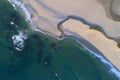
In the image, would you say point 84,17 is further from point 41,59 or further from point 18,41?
point 18,41

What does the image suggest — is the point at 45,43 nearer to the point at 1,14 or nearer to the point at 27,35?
the point at 27,35

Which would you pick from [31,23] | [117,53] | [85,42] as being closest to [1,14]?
[31,23]

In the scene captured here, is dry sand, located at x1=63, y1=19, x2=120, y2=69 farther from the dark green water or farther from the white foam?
the white foam

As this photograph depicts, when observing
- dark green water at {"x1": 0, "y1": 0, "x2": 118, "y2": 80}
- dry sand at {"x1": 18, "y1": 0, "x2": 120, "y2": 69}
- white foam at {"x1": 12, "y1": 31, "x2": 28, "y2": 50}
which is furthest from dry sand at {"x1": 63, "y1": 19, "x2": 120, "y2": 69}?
white foam at {"x1": 12, "y1": 31, "x2": 28, "y2": 50}

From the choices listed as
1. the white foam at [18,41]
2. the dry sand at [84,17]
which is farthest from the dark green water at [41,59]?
the dry sand at [84,17]

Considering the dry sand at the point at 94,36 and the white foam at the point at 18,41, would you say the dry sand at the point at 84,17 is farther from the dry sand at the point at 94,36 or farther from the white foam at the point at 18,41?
the white foam at the point at 18,41

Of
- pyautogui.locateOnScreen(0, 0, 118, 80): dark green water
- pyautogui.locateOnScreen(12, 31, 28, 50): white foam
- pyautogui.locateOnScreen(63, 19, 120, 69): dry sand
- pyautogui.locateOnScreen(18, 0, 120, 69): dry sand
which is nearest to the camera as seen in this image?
pyautogui.locateOnScreen(18, 0, 120, 69): dry sand
